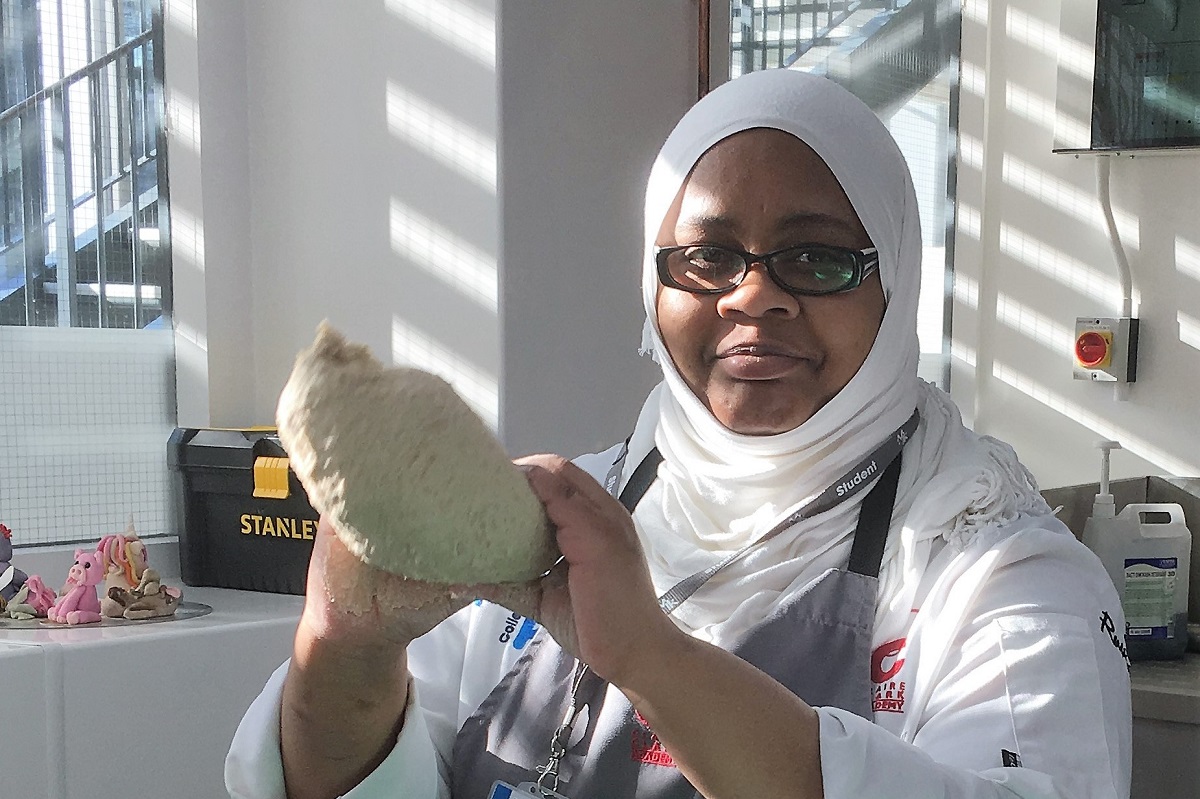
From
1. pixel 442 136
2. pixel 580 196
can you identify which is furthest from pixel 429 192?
pixel 580 196

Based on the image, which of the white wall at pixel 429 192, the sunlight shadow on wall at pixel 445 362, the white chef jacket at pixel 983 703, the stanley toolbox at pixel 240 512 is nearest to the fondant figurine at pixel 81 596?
the stanley toolbox at pixel 240 512

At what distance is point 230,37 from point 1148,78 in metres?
1.54

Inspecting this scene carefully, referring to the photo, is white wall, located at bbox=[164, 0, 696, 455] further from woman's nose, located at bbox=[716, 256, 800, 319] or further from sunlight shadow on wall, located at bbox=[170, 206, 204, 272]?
woman's nose, located at bbox=[716, 256, 800, 319]

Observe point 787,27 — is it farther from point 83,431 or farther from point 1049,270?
point 83,431

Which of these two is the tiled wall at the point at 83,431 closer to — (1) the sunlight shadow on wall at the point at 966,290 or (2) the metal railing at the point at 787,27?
(2) the metal railing at the point at 787,27

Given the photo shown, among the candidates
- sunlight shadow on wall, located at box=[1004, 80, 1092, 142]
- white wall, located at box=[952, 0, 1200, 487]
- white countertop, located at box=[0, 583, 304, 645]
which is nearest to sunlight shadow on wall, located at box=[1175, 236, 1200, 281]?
white wall, located at box=[952, 0, 1200, 487]

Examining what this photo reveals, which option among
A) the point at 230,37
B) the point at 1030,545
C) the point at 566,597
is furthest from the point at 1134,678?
the point at 230,37

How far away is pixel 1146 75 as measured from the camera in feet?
6.63

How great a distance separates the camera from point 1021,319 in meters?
2.19

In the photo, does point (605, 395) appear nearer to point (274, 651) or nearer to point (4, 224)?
point (274, 651)

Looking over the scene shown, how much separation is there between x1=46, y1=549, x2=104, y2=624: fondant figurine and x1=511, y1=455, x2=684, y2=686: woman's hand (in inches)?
43.9

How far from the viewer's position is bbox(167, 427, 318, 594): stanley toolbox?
1.83 meters

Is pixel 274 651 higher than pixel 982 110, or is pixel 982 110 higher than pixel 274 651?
pixel 982 110

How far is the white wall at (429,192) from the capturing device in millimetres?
1849
